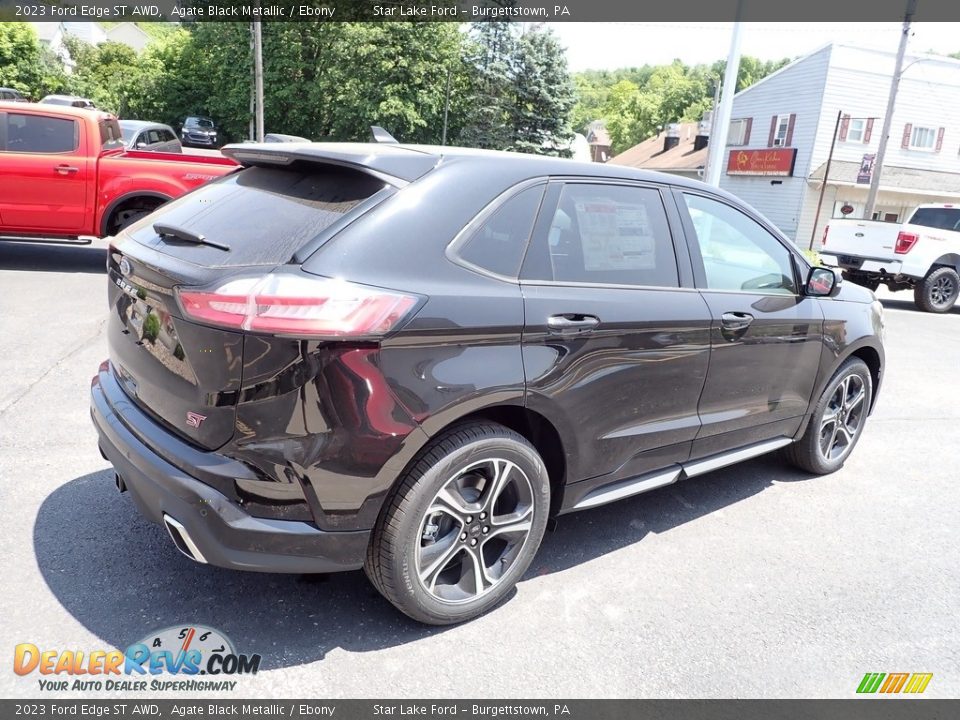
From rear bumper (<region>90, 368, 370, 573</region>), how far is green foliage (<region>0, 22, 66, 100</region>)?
41.8 m

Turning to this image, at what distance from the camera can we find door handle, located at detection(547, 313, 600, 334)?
9.19ft

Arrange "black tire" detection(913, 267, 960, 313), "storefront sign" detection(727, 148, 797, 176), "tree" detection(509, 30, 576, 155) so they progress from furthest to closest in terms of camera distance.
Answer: "tree" detection(509, 30, 576, 155)
"storefront sign" detection(727, 148, 797, 176)
"black tire" detection(913, 267, 960, 313)

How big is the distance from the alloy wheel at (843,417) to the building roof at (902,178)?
31871mm

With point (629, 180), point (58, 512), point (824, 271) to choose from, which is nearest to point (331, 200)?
point (629, 180)

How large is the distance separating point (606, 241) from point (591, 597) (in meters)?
1.55

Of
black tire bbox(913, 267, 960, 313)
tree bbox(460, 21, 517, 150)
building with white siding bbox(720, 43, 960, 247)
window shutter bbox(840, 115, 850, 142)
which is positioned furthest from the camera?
tree bbox(460, 21, 517, 150)

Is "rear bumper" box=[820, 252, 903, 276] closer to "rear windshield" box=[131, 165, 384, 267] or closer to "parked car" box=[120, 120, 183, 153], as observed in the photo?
"parked car" box=[120, 120, 183, 153]

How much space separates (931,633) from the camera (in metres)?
3.08

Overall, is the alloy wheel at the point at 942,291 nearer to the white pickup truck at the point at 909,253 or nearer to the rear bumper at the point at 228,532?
the white pickup truck at the point at 909,253

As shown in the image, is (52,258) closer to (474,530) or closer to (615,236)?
(615,236)

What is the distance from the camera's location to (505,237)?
2.80 metres

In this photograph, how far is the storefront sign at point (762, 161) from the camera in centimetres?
3472

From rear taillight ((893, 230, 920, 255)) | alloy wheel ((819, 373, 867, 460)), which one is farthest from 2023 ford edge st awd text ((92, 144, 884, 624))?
rear taillight ((893, 230, 920, 255))

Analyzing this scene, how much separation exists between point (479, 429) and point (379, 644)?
88 centimetres
